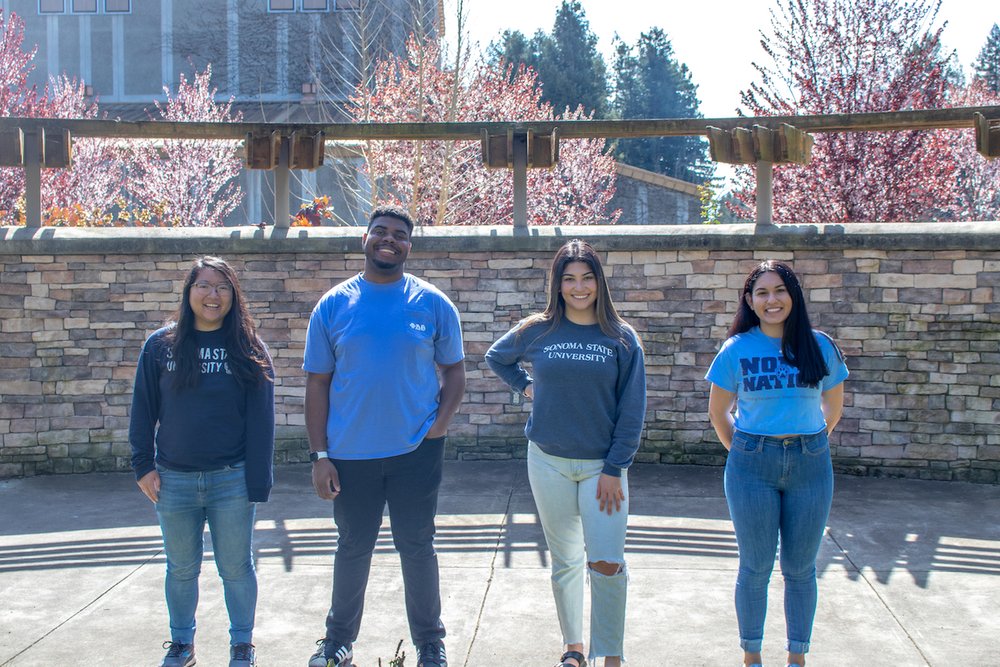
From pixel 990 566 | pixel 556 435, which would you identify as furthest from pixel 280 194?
pixel 990 566

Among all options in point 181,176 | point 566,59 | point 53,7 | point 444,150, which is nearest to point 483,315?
point 444,150

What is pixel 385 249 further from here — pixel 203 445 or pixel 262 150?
pixel 262 150

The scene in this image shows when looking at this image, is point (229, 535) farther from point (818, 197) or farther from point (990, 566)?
point (818, 197)

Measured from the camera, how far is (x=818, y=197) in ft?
45.6

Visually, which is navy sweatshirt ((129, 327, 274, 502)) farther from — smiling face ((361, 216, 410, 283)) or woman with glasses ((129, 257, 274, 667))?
smiling face ((361, 216, 410, 283))

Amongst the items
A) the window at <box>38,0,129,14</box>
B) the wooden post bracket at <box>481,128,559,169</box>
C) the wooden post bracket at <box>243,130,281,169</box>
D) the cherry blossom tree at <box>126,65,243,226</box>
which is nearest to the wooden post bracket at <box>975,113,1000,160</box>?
the wooden post bracket at <box>481,128,559,169</box>

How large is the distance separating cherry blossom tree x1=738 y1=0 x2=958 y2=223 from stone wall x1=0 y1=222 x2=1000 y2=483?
6.76 metres

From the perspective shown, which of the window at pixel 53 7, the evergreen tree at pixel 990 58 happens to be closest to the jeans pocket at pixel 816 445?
the window at pixel 53 7

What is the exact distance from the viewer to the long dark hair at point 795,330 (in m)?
3.79

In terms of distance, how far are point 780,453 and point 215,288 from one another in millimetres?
2231

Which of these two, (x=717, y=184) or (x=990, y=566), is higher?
(x=717, y=184)

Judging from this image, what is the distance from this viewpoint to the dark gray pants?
3.88 m

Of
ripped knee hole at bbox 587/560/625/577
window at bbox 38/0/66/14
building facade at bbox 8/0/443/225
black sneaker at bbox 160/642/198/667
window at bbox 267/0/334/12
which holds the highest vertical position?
window at bbox 38/0/66/14

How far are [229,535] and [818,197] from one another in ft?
38.0
